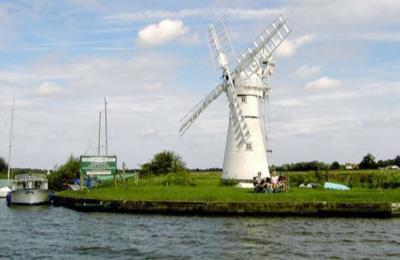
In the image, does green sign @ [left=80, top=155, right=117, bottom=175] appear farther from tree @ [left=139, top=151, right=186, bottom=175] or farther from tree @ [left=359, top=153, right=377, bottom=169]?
tree @ [left=359, top=153, right=377, bottom=169]

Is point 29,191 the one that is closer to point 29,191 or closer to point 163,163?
point 29,191

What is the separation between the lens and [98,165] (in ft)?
195

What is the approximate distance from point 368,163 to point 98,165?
264 feet

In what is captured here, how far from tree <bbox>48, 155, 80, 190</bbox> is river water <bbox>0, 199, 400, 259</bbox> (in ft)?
157

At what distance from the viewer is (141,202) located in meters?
44.1

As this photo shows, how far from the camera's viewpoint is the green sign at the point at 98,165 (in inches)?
2318

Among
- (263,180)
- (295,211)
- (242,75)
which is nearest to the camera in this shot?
(295,211)

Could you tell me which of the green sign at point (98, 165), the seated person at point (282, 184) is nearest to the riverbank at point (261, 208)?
the seated person at point (282, 184)

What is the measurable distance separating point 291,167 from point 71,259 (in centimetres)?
8706

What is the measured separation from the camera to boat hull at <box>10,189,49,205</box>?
5906 cm

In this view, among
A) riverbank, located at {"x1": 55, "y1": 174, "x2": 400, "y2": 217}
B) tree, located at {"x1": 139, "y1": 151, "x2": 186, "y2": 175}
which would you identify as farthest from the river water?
tree, located at {"x1": 139, "y1": 151, "x2": 186, "y2": 175}

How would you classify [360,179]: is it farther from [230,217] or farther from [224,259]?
[224,259]

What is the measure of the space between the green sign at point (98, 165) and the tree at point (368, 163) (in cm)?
7670

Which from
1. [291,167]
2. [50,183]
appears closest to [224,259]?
[50,183]
